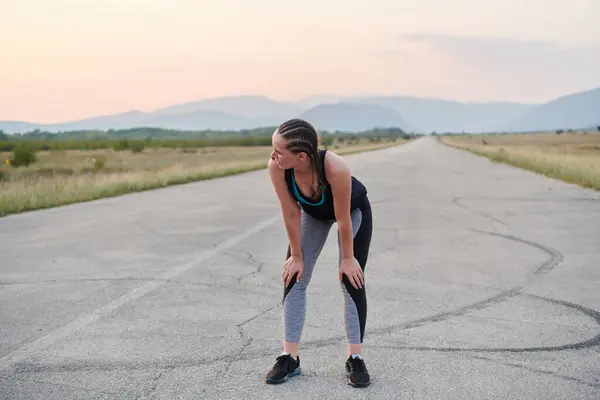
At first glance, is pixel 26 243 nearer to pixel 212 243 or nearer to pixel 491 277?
pixel 212 243

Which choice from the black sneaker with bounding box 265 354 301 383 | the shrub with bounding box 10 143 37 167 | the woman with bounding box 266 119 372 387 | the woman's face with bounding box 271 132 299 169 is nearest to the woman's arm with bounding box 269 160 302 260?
the woman with bounding box 266 119 372 387

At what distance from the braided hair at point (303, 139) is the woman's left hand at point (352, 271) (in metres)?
0.49

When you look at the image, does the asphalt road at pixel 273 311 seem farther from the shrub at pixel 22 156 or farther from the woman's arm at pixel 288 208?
the shrub at pixel 22 156

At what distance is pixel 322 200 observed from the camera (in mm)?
3379

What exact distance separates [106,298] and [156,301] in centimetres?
47

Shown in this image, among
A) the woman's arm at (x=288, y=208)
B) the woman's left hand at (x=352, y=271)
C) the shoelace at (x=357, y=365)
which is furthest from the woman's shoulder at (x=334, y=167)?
the shoelace at (x=357, y=365)

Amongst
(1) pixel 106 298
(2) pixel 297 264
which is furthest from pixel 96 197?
(2) pixel 297 264

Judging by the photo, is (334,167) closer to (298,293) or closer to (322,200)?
(322,200)

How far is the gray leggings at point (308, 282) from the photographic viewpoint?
362cm

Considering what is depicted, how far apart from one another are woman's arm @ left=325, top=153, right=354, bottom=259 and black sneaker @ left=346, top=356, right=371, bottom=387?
723mm

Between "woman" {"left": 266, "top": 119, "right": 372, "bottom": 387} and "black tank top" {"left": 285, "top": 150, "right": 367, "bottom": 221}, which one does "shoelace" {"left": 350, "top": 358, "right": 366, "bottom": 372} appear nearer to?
"woman" {"left": 266, "top": 119, "right": 372, "bottom": 387}

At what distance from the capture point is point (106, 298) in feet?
18.1

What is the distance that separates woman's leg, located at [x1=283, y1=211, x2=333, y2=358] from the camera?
11.9 feet

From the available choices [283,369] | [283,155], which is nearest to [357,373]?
[283,369]
